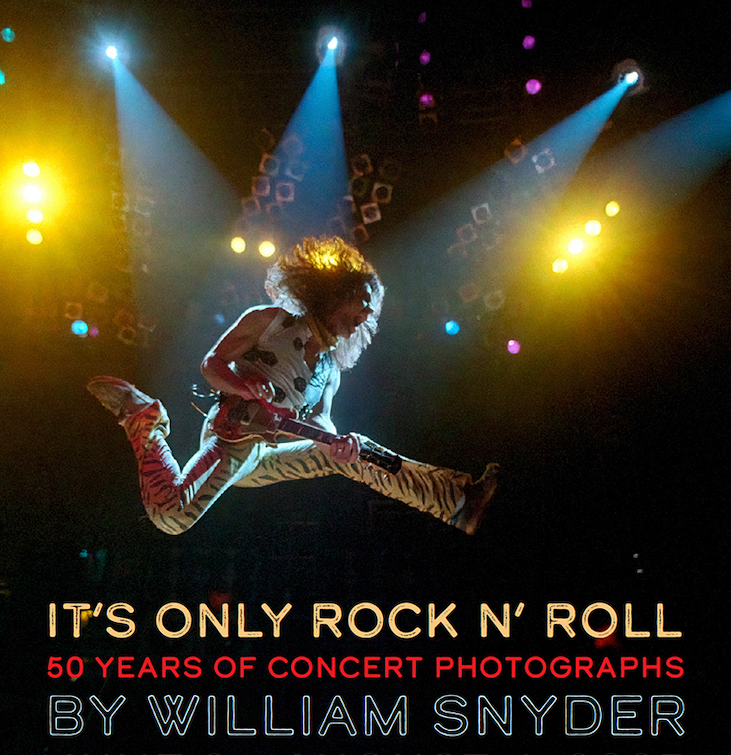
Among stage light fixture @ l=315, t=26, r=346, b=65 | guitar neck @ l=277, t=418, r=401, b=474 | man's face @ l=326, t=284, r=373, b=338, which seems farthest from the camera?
stage light fixture @ l=315, t=26, r=346, b=65

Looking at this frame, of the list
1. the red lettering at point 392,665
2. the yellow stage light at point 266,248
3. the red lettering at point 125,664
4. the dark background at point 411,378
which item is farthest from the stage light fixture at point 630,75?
the red lettering at point 125,664

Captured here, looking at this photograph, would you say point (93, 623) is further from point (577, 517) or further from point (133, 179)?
point (577, 517)

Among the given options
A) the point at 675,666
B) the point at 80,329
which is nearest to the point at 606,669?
the point at 675,666

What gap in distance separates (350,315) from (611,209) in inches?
57.3

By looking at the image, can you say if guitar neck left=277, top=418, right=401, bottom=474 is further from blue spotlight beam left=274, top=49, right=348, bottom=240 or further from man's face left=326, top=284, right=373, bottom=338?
blue spotlight beam left=274, top=49, right=348, bottom=240

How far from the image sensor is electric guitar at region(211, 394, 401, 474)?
2.22m

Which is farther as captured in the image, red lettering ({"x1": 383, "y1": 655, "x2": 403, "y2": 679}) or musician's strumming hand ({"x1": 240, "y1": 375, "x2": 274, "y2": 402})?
red lettering ({"x1": 383, "y1": 655, "x2": 403, "y2": 679})

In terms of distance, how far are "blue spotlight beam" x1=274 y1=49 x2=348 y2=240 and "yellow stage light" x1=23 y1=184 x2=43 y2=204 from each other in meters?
1.22

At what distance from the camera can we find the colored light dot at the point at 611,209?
2525 mm

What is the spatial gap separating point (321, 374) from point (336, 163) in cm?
110

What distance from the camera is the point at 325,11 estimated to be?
2.45m

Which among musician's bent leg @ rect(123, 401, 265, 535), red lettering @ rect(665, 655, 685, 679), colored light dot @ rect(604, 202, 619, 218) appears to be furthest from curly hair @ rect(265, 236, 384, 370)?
red lettering @ rect(665, 655, 685, 679)

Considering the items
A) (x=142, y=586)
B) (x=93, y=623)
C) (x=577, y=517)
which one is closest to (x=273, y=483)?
(x=142, y=586)

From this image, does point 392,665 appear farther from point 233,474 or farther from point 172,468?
point 172,468
